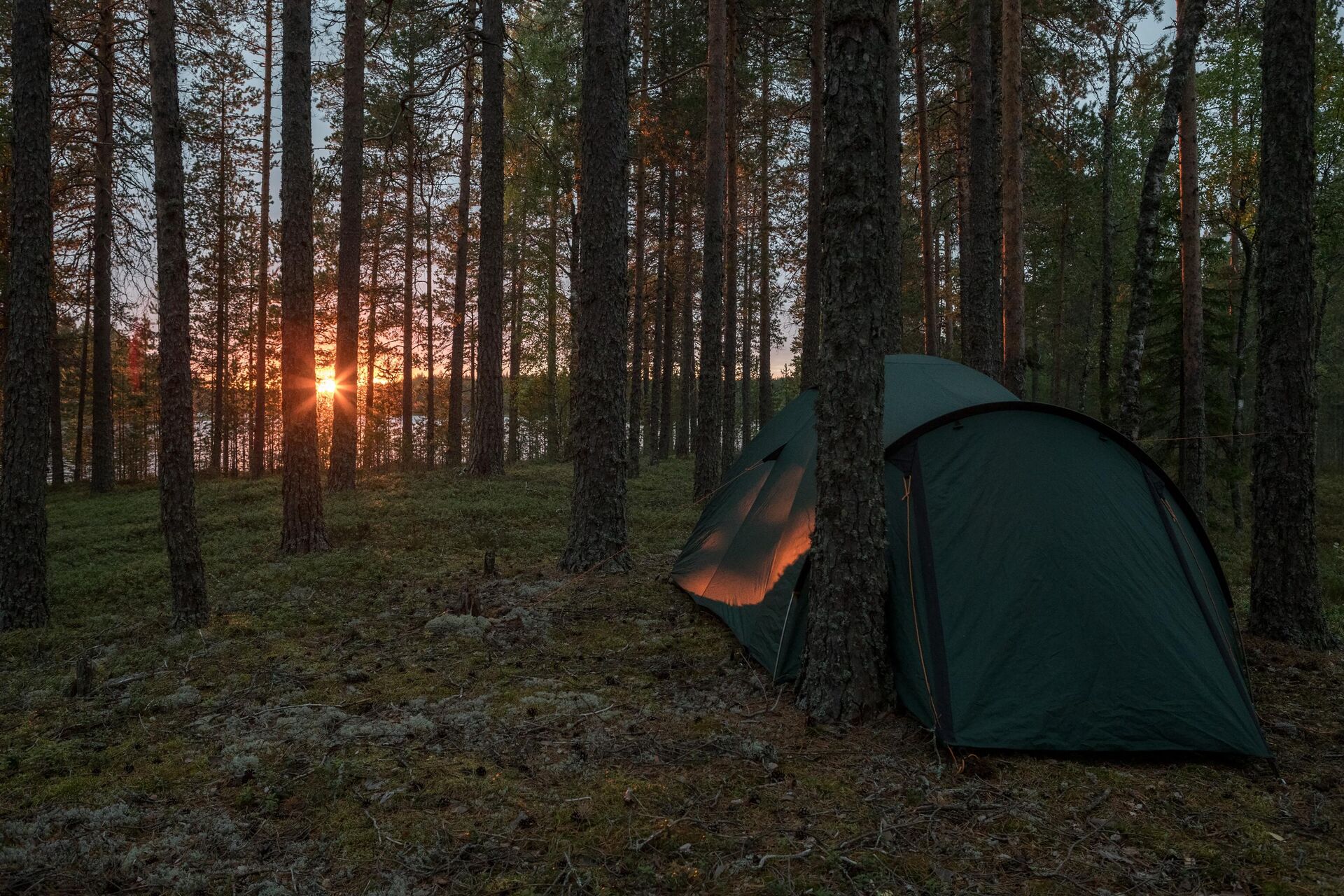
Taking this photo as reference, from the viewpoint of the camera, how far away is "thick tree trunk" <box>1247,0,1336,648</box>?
5.86 metres

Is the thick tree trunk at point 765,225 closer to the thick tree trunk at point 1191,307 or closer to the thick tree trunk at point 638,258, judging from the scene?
the thick tree trunk at point 638,258

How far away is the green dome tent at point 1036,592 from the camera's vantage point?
408cm

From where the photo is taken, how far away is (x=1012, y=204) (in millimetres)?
11719

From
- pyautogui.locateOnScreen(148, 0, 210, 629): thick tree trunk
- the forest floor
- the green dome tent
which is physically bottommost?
the forest floor

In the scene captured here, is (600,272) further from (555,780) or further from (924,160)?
(924,160)

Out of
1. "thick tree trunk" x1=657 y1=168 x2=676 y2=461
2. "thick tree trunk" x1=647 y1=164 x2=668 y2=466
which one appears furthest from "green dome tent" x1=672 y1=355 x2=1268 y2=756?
"thick tree trunk" x1=657 y1=168 x2=676 y2=461

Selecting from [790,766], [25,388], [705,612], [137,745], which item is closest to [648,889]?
[790,766]

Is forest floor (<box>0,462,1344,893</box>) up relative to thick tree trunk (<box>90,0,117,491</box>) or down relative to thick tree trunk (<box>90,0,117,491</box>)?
down

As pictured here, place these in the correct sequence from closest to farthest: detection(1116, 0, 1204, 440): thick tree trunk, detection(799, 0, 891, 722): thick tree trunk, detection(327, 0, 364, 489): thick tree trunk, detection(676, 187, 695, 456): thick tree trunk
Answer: detection(799, 0, 891, 722): thick tree trunk → detection(1116, 0, 1204, 440): thick tree trunk → detection(327, 0, 364, 489): thick tree trunk → detection(676, 187, 695, 456): thick tree trunk

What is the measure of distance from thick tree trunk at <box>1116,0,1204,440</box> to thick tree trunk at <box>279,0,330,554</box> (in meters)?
10.1

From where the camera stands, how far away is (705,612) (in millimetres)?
7035

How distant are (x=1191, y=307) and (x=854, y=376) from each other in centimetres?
1174

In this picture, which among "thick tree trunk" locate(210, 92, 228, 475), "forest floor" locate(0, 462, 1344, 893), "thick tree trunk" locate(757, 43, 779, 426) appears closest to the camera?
"forest floor" locate(0, 462, 1344, 893)

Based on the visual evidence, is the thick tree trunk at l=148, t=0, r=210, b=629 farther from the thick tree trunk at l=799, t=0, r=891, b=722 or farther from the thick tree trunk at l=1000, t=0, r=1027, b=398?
the thick tree trunk at l=1000, t=0, r=1027, b=398
